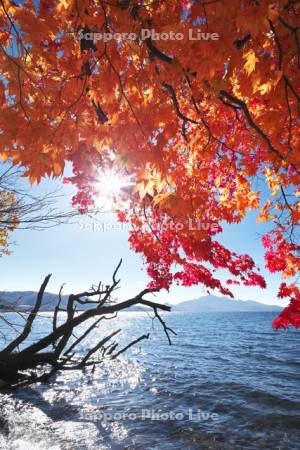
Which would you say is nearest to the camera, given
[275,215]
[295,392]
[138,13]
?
[138,13]

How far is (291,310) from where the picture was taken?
9086 mm

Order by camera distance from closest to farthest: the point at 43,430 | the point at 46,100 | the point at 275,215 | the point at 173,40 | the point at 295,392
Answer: the point at 173,40 < the point at 46,100 < the point at 43,430 < the point at 275,215 < the point at 295,392

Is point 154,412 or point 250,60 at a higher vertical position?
point 250,60

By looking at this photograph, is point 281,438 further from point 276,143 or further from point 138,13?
point 138,13

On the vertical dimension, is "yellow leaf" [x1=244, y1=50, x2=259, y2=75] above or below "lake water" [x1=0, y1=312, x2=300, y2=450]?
above

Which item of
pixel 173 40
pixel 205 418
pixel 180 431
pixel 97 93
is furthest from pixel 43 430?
pixel 173 40

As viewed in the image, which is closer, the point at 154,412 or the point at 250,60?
the point at 250,60

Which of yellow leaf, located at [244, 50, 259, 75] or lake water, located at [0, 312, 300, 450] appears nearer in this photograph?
yellow leaf, located at [244, 50, 259, 75]

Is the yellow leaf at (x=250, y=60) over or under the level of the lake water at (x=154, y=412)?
over

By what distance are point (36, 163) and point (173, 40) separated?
1.92 meters

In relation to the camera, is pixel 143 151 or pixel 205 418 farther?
pixel 205 418

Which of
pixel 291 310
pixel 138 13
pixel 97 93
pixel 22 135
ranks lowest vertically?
pixel 291 310

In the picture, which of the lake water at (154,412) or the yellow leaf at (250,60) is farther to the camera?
the lake water at (154,412)

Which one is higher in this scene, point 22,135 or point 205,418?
point 22,135
